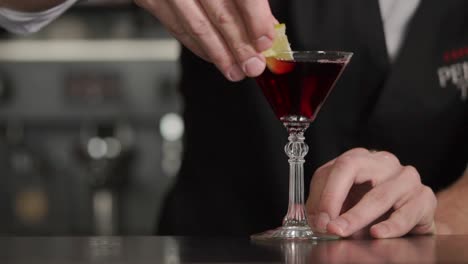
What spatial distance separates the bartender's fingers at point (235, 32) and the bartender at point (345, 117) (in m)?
0.47

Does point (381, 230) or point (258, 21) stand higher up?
point (258, 21)

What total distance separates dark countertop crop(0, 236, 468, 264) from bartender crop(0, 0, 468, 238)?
1.69 feet

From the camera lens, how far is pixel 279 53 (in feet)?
4.89

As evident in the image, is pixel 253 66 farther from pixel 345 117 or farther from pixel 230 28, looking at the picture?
pixel 345 117

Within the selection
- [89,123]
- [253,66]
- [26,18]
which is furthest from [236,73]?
[89,123]

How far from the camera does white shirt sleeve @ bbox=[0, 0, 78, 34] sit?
6.51ft

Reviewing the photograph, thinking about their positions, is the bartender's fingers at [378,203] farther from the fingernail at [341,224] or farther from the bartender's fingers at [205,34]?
the bartender's fingers at [205,34]

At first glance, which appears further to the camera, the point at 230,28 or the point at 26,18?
the point at 26,18

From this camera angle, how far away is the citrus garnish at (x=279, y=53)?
147 cm

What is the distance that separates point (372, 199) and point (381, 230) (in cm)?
5

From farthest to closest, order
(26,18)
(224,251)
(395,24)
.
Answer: (395,24)
(26,18)
(224,251)

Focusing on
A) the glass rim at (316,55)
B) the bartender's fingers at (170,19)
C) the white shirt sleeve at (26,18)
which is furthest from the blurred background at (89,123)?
the glass rim at (316,55)

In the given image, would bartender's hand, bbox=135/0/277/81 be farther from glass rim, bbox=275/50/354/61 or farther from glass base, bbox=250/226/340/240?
glass base, bbox=250/226/340/240

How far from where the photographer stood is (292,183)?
147 centimetres
